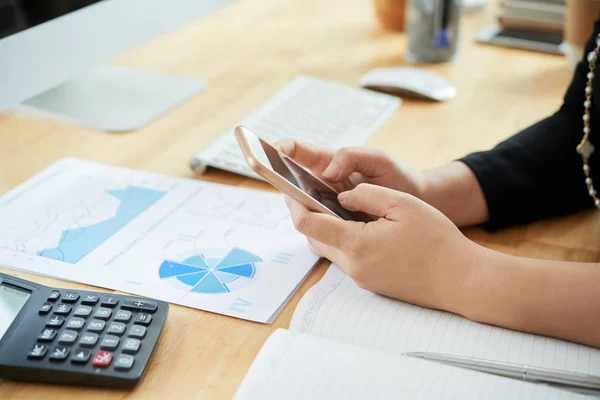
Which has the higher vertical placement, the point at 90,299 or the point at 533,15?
the point at 90,299

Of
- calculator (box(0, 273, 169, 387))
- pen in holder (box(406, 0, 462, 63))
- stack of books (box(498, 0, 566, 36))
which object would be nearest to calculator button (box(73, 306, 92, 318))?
calculator (box(0, 273, 169, 387))

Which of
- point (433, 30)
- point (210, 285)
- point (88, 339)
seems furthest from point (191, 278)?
point (433, 30)

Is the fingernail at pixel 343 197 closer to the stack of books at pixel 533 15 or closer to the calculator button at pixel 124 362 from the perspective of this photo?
the calculator button at pixel 124 362

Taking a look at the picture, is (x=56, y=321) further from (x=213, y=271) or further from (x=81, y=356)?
(x=213, y=271)

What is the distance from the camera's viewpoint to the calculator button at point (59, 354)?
46 centimetres

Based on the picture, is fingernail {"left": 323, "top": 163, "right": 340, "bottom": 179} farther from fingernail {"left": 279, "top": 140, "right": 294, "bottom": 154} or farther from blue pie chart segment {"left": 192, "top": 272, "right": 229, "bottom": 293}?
blue pie chart segment {"left": 192, "top": 272, "right": 229, "bottom": 293}

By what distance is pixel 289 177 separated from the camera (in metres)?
0.58

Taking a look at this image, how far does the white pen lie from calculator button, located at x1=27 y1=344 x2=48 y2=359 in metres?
0.27

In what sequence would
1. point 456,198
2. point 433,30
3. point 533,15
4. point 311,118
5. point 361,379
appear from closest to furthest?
point 361,379, point 456,198, point 311,118, point 433,30, point 533,15

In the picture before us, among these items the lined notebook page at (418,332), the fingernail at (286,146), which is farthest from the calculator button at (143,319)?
the fingernail at (286,146)

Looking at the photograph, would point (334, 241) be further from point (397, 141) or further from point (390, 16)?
point (390, 16)

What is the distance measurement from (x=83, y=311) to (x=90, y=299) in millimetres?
14

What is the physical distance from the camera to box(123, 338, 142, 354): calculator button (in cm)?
→ 47

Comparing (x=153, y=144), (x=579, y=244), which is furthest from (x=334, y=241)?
(x=153, y=144)
